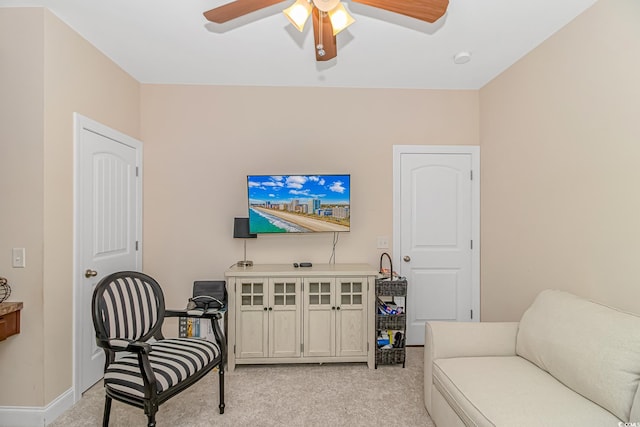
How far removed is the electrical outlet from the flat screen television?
63.0 inches

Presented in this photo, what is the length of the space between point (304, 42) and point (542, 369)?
2650 mm

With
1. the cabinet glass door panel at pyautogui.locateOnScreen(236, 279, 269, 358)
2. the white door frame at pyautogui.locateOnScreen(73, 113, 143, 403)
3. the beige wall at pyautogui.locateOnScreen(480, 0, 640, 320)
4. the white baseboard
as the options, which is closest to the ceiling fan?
the beige wall at pyautogui.locateOnScreen(480, 0, 640, 320)

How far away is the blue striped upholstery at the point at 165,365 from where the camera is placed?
6.05ft

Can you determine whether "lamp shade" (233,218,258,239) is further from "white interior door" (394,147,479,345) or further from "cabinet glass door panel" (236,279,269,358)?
"white interior door" (394,147,479,345)

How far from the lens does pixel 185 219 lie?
3.34 m

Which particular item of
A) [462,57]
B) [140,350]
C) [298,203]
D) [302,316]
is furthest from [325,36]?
[302,316]

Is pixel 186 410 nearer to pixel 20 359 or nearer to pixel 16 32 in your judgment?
pixel 20 359

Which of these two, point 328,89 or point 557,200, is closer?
point 557,200

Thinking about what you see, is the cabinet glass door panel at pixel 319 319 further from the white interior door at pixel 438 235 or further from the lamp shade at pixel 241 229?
the white interior door at pixel 438 235

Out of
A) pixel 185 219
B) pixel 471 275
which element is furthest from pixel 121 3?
pixel 471 275

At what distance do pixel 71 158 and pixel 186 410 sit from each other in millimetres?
1915

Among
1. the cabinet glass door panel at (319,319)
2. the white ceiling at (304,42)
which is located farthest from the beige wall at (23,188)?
the cabinet glass door panel at (319,319)

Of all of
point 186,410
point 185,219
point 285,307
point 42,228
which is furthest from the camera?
point 185,219

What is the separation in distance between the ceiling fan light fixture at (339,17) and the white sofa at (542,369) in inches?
73.2
